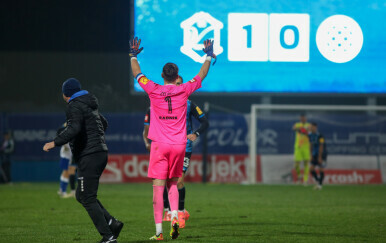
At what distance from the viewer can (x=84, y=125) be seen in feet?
24.6

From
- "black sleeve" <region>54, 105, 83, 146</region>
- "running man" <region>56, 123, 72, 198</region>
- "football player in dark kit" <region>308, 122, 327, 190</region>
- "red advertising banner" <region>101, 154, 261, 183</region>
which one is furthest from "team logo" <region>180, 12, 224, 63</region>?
"black sleeve" <region>54, 105, 83, 146</region>

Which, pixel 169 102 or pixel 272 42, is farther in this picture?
pixel 272 42

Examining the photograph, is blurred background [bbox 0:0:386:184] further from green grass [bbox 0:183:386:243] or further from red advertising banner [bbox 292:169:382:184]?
green grass [bbox 0:183:386:243]

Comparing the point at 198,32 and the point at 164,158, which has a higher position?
the point at 198,32

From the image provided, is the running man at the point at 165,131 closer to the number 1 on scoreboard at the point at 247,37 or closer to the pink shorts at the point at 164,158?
the pink shorts at the point at 164,158

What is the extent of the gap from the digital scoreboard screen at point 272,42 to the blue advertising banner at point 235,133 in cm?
176

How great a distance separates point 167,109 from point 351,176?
1635cm

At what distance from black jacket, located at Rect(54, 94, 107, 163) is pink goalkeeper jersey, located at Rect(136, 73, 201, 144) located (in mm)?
661

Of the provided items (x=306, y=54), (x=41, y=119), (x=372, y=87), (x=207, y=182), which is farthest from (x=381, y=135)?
(x=41, y=119)

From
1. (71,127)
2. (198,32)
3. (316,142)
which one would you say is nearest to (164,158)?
(71,127)

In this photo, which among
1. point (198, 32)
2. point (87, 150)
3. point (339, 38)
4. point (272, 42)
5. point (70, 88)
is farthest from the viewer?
point (339, 38)

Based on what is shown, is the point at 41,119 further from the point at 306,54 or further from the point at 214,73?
the point at 306,54

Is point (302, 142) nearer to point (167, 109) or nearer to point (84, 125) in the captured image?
point (167, 109)

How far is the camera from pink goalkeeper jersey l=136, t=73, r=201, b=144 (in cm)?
790
